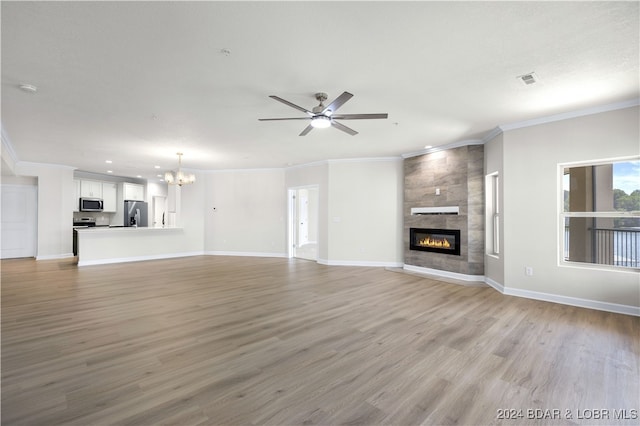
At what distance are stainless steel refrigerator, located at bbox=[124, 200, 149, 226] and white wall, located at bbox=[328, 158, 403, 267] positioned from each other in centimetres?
743

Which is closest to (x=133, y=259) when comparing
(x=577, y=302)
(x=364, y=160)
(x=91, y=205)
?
(x=91, y=205)

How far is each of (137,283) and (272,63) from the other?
15.4 feet

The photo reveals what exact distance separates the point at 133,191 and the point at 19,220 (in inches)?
122

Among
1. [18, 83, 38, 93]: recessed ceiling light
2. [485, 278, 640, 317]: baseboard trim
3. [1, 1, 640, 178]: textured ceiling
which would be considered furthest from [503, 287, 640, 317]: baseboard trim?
[18, 83, 38, 93]: recessed ceiling light

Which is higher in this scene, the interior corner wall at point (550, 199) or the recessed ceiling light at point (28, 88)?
the recessed ceiling light at point (28, 88)

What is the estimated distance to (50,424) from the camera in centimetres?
166

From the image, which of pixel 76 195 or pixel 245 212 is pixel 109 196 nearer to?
pixel 76 195

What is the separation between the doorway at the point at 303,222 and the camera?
27.7ft

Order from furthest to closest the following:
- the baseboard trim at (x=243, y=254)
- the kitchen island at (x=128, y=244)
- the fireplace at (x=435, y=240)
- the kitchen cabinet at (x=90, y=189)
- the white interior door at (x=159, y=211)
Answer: the white interior door at (x=159, y=211), the kitchen cabinet at (x=90, y=189), the baseboard trim at (x=243, y=254), the kitchen island at (x=128, y=244), the fireplace at (x=435, y=240)

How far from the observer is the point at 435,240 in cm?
608

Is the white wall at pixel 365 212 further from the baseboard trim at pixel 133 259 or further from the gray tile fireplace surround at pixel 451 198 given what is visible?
the baseboard trim at pixel 133 259

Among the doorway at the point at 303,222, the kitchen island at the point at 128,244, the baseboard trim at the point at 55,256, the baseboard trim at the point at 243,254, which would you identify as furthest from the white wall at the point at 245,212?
the baseboard trim at the point at 55,256

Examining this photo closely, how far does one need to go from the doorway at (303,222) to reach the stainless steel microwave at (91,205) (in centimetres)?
652

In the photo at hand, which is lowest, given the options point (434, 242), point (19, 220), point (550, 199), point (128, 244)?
point (128, 244)
